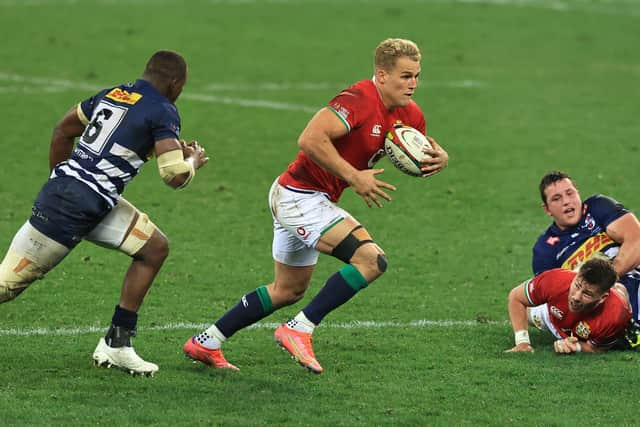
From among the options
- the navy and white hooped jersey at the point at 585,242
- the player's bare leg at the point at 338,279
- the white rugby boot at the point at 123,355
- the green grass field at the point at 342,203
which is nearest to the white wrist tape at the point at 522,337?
the green grass field at the point at 342,203

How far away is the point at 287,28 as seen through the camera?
2689 cm

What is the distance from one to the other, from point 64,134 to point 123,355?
1.57m

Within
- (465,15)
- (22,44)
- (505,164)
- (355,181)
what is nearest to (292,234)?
(355,181)

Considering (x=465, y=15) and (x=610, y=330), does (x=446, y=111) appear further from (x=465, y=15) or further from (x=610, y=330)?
(x=610, y=330)

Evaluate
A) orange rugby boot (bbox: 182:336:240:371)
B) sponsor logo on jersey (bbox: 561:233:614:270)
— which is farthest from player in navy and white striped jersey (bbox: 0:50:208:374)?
sponsor logo on jersey (bbox: 561:233:614:270)

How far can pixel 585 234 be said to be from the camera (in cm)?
998

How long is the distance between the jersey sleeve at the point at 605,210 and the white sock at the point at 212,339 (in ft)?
10.4

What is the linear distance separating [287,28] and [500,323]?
56.8 feet

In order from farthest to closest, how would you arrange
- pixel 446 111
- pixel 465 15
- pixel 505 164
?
1. pixel 465 15
2. pixel 446 111
3. pixel 505 164

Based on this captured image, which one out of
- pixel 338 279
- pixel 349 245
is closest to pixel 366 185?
pixel 349 245

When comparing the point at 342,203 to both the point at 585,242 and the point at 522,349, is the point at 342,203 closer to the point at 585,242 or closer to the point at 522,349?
the point at 585,242

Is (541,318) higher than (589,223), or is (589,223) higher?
(589,223)

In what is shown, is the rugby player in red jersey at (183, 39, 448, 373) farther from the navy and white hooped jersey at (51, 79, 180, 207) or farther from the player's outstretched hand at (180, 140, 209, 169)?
the navy and white hooped jersey at (51, 79, 180, 207)

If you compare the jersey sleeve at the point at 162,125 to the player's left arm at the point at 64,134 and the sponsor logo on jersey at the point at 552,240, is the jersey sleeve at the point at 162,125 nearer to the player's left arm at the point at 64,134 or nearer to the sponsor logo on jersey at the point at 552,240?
the player's left arm at the point at 64,134
